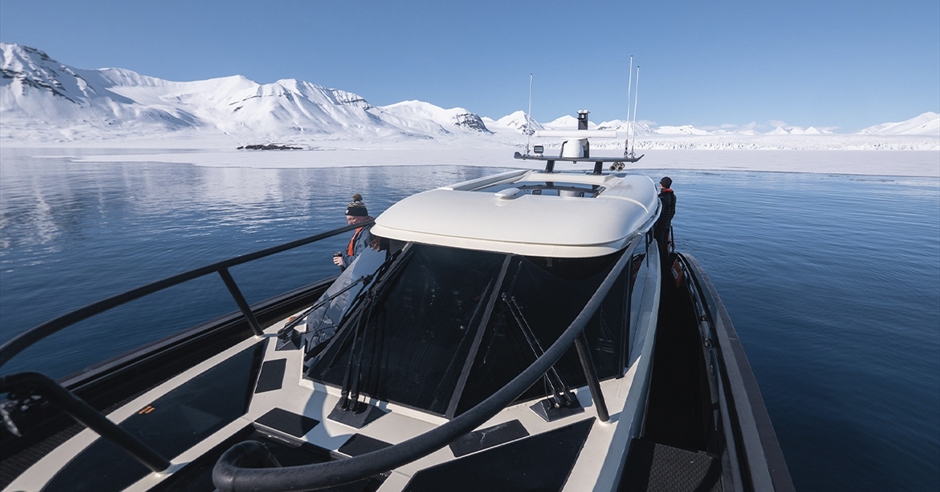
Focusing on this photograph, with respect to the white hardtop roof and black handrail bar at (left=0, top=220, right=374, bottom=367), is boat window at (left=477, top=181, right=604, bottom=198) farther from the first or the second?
black handrail bar at (left=0, top=220, right=374, bottom=367)

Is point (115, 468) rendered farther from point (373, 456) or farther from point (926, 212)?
point (926, 212)

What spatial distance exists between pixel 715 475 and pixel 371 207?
51.0ft

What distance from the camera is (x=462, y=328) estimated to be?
2.72 m

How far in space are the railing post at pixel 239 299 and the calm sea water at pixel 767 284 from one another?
4379 mm

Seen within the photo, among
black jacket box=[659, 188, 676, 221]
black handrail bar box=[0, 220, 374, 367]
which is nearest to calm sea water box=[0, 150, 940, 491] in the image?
black jacket box=[659, 188, 676, 221]

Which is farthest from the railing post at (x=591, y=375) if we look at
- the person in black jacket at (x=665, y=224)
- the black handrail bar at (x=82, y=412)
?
the person in black jacket at (x=665, y=224)

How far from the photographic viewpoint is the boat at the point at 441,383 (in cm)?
206

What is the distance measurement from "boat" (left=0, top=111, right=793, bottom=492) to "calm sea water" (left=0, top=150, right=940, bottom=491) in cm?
254

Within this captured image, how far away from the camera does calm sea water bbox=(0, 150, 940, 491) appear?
4668mm

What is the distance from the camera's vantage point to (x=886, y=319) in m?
6.91

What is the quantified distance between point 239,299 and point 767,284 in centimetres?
965

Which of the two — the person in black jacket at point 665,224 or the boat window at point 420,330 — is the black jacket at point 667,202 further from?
the boat window at point 420,330

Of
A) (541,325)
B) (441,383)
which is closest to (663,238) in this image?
Result: (541,325)

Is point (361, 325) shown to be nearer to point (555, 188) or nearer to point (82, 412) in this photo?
point (82, 412)
